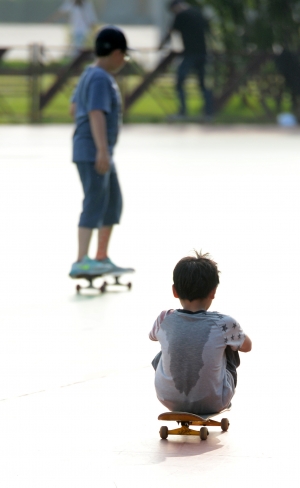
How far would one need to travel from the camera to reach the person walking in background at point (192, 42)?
20984mm

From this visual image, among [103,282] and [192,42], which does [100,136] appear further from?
[192,42]

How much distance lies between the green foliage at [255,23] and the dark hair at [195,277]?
19205 mm

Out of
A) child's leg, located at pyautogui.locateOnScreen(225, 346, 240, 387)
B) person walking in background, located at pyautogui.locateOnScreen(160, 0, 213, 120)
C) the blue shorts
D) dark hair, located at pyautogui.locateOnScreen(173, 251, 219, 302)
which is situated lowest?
child's leg, located at pyautogui.locateOnScreen(225, 346, 240, 387)

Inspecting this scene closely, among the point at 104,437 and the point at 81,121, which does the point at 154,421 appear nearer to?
the point at 104,437

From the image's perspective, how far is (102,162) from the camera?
7.01 m

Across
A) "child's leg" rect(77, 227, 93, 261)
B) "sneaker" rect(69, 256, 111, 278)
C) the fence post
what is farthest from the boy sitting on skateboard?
the fence post

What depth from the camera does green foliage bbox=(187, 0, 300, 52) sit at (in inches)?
904

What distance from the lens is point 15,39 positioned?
4578 cm

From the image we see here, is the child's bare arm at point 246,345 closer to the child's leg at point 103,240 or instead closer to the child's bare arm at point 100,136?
the child's bare arm at point 100,136

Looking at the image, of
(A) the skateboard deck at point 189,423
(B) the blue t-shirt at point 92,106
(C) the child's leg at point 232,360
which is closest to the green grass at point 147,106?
(B) the blue t-shirt at point 92,106

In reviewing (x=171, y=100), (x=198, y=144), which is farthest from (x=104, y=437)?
(x=171, y=100)

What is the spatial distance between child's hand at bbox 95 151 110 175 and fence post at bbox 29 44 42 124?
13554mm

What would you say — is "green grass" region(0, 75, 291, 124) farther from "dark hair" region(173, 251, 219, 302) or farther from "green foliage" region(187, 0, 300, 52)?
"dark hair" region(173, 251, 219, 302)

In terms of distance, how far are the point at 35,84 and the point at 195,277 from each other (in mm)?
16746
